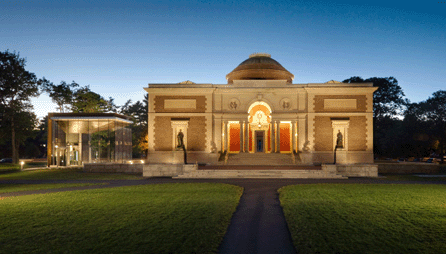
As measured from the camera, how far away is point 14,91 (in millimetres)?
42188

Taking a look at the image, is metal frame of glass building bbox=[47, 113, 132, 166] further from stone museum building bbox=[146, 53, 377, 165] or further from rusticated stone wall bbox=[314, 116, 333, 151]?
rusticated stone wall bbox=[314, 116, 333, 151]

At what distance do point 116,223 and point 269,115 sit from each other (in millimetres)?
26327

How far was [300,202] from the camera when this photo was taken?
37.8ft

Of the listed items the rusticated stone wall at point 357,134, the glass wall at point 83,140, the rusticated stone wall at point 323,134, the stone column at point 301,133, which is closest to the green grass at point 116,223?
the stone column at point 301,133

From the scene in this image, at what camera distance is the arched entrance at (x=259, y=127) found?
3501cm

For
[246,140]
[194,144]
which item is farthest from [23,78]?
[246,140]

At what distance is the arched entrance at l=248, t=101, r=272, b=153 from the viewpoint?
3501 cm

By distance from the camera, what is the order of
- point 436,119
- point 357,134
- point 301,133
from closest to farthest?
point 357,134 < point 301,133 < point 436,119

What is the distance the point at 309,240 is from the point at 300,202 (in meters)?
4.86

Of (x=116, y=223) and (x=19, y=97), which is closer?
(x=116, y=223)

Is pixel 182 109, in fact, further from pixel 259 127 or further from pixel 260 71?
pixel 260 71

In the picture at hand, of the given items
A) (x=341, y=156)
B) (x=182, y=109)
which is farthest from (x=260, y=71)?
Result: (x=341, y=156)

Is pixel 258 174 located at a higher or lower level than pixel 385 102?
lower

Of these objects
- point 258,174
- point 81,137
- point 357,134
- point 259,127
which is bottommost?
point 258,174
